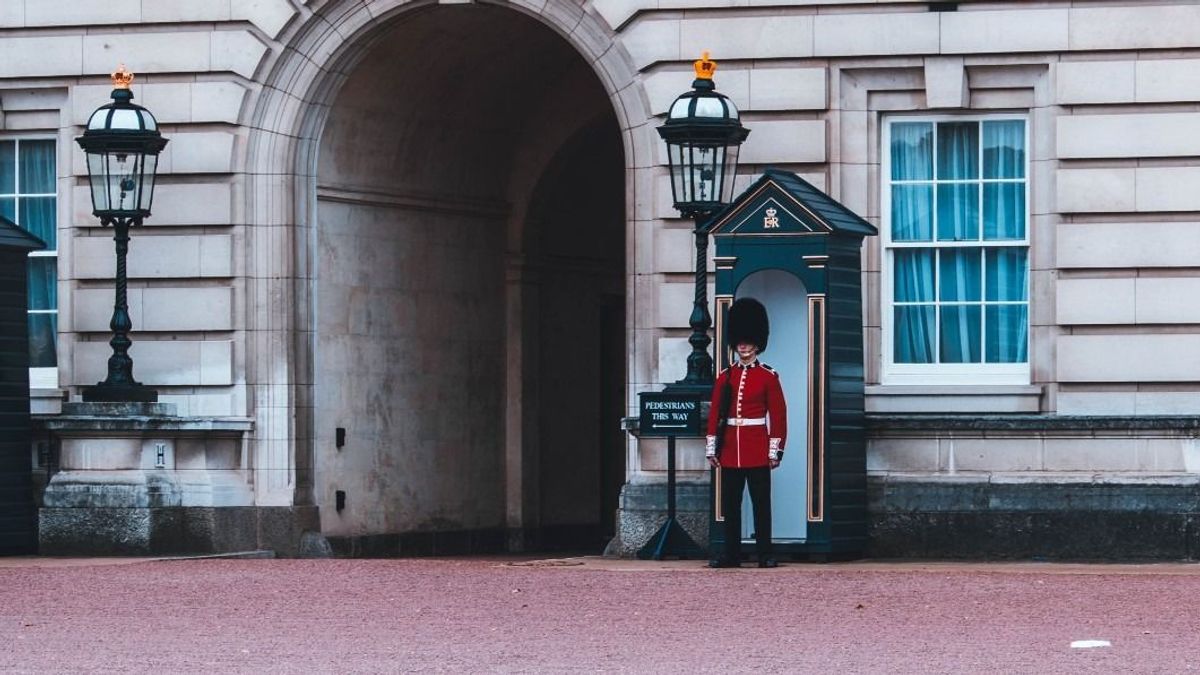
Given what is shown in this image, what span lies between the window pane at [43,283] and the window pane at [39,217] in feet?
0.43

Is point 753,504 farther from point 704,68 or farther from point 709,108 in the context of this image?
point 704,68

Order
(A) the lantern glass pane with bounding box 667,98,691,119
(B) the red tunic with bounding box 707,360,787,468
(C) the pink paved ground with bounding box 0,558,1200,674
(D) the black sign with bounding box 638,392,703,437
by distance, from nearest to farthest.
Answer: (C) the pink paved ground with bounding box 0,558,1200,674, (B) the red tunic with bounding box 707,360,787,468, (D) the black sign with bounding box 638,392,703,437, (A) the lantern glass pane with bounding box 667,98,691,119

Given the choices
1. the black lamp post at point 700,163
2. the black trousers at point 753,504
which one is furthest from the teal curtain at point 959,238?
the black trousers at point 753,504

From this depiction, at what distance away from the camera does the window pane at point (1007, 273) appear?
701 inches

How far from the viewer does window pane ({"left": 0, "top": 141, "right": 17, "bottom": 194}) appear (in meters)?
19.8

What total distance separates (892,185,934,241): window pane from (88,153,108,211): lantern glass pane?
5179mm

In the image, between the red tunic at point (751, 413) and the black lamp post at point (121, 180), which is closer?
the red tunic at point (751, 413)

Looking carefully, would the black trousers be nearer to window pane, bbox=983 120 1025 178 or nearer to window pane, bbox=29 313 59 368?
window pane, bbox=983 120 1025 178

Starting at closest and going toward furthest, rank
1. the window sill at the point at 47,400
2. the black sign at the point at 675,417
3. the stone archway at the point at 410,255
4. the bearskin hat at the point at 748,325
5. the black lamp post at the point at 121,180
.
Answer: the bearskin hat at the point at 748,325, the black sign at the point at 675,417, the black lamp post at the point at 121,180, the stone archway at the point at 410,255, the window sill at the point at 47,400

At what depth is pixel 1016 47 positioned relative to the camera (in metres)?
17.5

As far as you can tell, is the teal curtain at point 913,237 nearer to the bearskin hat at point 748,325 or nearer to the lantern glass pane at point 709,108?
the lantern glass pane at point 709,108

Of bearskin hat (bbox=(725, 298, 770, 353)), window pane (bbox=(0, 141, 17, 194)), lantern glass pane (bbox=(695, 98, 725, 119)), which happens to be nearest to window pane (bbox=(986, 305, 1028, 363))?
bearskin hat (bbox=(725, 298, 770, 353))

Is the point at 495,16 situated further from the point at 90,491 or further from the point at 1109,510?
the point at 1109,510

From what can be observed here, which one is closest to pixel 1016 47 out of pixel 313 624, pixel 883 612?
pixel 883 612
